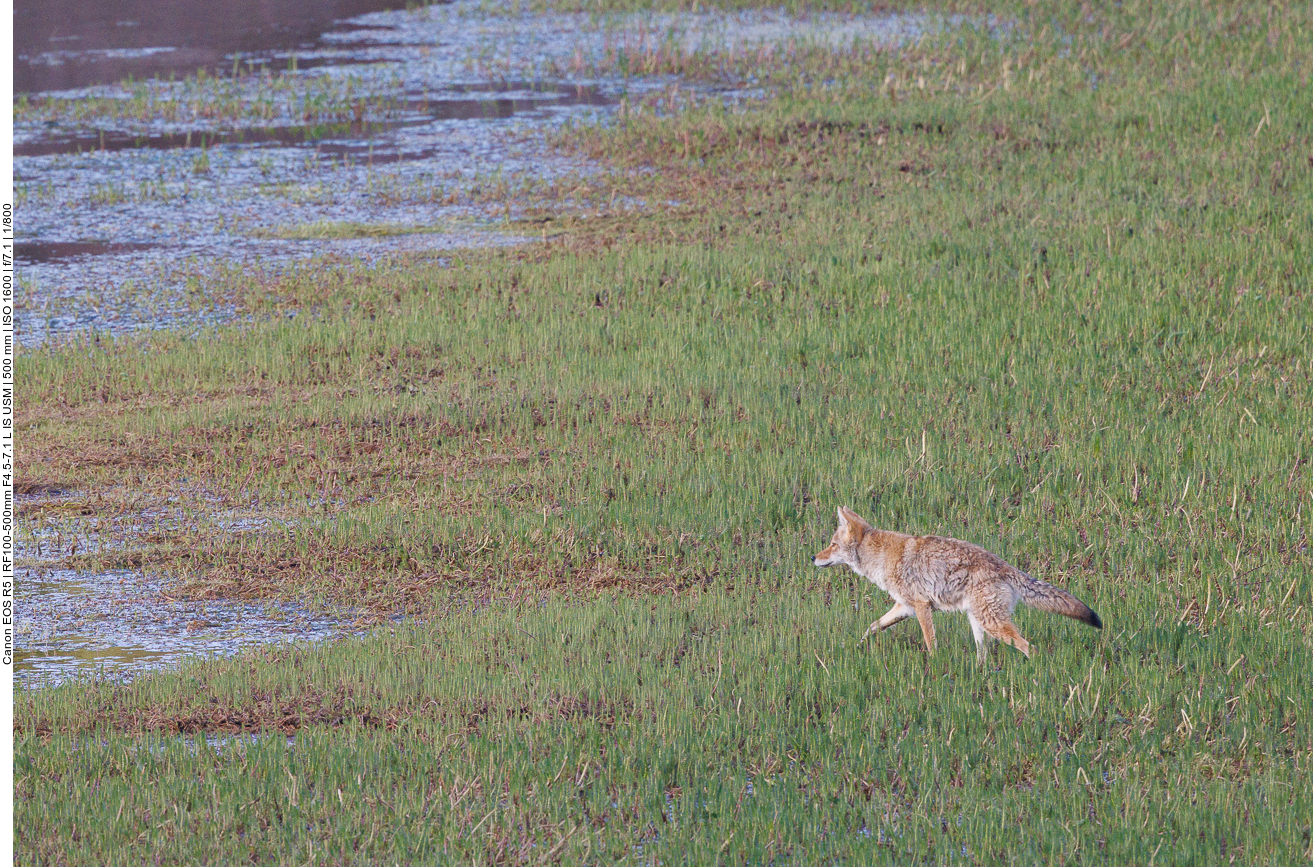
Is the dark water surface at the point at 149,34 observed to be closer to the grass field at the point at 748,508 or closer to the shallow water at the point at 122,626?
the grass field at the point at 748,508

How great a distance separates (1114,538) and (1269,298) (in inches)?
198

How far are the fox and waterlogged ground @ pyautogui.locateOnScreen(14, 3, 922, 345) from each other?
8959 millimetres

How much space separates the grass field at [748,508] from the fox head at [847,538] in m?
0.42

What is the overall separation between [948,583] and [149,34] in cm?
2683

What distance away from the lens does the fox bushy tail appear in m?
6.94

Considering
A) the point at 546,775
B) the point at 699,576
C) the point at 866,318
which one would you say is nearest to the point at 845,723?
the point at 546,775

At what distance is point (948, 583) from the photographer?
732cm

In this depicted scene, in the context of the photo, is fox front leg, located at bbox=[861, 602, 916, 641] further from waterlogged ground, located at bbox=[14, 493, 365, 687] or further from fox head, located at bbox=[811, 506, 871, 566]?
waterlogged ground, located at bbox=[14, 493, 365, 687]

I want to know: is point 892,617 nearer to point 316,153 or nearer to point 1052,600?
point 1052,600

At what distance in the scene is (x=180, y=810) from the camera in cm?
630

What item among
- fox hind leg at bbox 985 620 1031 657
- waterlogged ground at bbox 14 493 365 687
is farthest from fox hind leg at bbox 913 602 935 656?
waterlogged ground at bbox 14 493 365 687

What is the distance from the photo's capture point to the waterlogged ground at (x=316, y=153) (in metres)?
16.8

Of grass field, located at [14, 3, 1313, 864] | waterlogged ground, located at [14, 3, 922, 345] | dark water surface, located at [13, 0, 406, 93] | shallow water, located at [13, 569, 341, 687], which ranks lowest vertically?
shallow water, located at [13, 569, 341, 687]

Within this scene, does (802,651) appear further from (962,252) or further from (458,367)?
(962,252)
